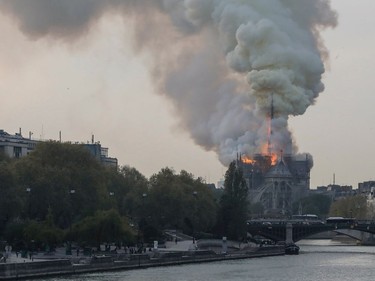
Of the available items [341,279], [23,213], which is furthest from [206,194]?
[341,279]

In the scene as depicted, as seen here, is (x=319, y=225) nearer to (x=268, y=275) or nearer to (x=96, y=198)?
(x=96, y=198)

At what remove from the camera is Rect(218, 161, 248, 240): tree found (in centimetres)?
10988

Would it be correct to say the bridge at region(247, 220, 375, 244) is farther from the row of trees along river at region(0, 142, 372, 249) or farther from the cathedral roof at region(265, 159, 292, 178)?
the cathedral roof at region(265, 159, 292, 178)

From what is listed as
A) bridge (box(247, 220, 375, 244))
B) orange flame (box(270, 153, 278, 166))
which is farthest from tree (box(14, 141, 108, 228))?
orange flame (box(270, 153, 278, 166))

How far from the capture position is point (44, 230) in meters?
77.6

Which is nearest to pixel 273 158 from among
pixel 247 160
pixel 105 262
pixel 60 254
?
pixel 247 160

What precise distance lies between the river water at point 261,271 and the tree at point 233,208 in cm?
1430

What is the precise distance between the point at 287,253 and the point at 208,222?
716cm

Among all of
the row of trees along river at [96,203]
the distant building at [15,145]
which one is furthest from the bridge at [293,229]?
the distant building at [15,145]

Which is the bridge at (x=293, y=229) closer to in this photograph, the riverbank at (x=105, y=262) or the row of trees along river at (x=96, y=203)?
the row of trees along river at (x=96, y=203)

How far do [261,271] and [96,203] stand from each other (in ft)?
59.4

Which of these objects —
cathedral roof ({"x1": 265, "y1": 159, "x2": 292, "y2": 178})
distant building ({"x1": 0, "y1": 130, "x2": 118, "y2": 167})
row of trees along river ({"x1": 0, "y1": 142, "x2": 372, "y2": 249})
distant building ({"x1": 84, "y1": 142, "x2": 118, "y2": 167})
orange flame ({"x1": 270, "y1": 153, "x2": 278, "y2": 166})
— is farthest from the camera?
cathedral roof ({"x1": 265, "y1": 159, "x2": 292, "y2": 178})

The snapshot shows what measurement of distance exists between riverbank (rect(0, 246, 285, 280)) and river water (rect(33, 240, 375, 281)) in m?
0.81

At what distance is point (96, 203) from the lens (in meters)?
91.1
